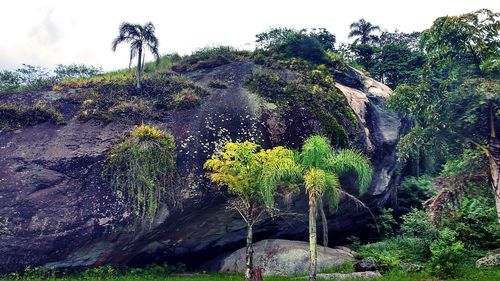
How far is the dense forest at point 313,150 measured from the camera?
15.7 m

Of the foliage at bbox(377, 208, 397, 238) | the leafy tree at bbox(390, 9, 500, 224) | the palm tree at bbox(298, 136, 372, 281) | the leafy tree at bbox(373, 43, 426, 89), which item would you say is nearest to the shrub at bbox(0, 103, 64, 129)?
the palm tree at bbox(298, 136, 372, 281)

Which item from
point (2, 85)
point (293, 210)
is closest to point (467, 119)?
point (293, 210)

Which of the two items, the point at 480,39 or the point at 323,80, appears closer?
the point at 480,39

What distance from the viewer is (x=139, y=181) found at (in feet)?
57.9

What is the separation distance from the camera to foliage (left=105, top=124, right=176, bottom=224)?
17406 mm

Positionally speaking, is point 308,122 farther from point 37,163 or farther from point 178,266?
point 37,163

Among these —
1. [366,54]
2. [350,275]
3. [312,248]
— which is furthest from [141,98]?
[366,54]

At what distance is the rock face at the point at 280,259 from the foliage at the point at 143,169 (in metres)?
5.42

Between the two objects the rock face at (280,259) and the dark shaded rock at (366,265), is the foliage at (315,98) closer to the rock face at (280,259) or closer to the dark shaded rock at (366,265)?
the rock face at (280,259)

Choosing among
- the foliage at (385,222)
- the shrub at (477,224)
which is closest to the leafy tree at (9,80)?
the foliage at (385,222)

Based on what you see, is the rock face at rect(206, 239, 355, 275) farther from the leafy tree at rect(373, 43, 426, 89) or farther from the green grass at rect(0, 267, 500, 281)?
the leafy tree at rect(373, 43, 426, 89)

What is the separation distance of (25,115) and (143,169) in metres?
7.52

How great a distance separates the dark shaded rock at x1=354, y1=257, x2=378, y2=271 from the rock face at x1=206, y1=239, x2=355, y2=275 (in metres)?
1.20

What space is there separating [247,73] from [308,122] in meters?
5.67
